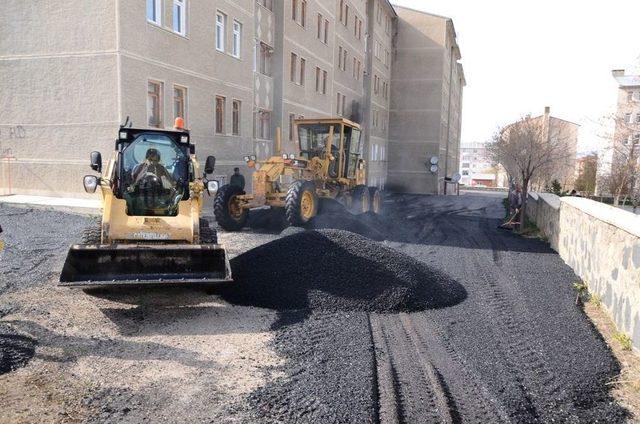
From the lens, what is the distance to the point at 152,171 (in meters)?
8.35

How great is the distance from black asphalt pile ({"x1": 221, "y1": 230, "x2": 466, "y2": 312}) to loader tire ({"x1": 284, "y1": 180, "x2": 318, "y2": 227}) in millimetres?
4545

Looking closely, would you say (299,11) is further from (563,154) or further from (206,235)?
(206,235)

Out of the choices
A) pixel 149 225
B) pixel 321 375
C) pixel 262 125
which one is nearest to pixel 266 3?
pixel 262 125

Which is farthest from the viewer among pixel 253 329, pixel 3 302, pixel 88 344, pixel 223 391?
pixel 3 302

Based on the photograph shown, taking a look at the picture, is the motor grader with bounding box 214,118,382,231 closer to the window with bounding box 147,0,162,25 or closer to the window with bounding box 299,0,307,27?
the window with bounding box 147,0,162,25

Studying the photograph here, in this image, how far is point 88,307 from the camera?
6.96 metres

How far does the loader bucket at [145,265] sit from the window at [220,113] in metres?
13.5

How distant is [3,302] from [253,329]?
10.8 feet

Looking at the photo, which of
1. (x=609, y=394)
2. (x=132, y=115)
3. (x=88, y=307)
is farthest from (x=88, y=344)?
(x=132, y=115)

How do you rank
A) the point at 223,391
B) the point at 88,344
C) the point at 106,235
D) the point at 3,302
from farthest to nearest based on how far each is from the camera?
the point at 106,235
the point at 3,302
the point at 88,344
the point at 223,391

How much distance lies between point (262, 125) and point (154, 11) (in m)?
8.84

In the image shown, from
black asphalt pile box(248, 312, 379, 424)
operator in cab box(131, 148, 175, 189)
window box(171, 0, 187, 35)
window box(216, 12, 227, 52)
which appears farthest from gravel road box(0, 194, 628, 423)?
Answer: window box(216, 12, 227, 52)

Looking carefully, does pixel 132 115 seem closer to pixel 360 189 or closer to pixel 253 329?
pixel 360 189

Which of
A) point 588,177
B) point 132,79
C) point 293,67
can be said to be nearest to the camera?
point 132,79
